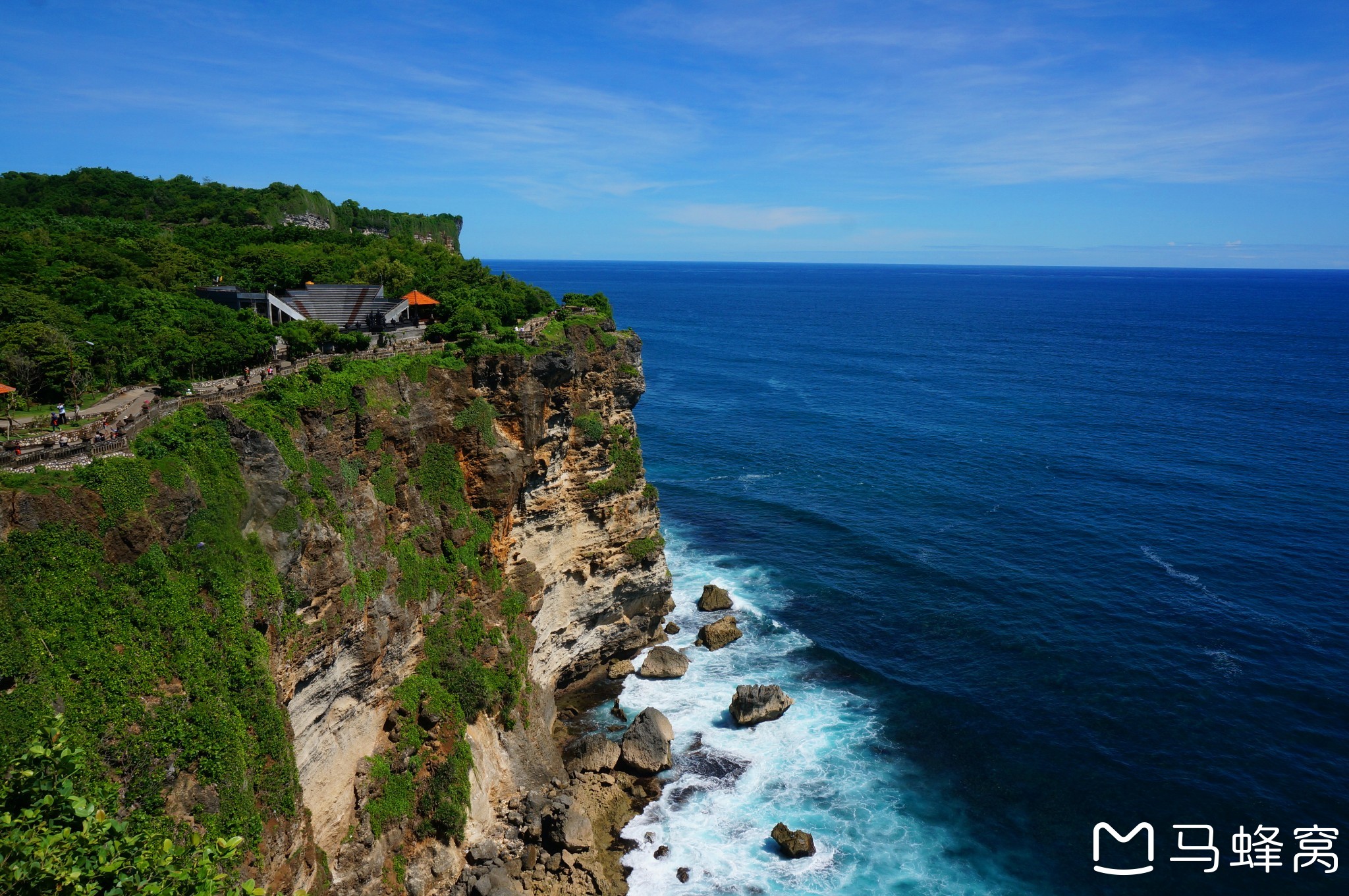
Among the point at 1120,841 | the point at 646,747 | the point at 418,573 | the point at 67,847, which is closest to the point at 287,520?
the point at 418,573

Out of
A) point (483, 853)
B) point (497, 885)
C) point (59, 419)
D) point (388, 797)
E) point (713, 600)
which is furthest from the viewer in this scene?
point (713, 600)

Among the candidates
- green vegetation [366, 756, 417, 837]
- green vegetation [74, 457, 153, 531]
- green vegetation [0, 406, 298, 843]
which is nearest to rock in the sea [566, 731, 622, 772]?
green vegetation [366, 756, 417, 837]

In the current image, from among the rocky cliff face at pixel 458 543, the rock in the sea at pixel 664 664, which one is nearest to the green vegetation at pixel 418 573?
the rocky cliff face at pixel 458 543

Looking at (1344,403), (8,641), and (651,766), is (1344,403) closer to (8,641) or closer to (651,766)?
(651,766)

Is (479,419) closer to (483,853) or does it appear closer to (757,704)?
(483,853)

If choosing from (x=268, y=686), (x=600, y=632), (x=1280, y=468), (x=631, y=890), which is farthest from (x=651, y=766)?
(x=1280, y=468)

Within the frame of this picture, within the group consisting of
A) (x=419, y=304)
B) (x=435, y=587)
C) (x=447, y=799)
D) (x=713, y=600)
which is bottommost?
(x=713, y=600)
